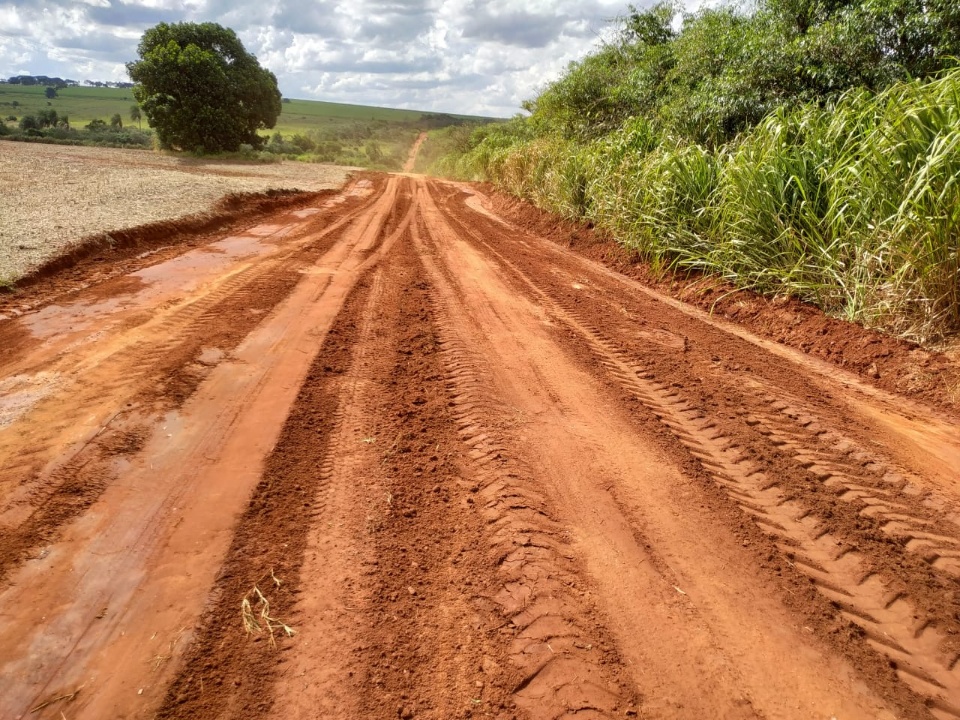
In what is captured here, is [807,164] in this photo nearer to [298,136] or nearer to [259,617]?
[259,617]

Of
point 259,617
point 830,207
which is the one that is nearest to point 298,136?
point 830,207

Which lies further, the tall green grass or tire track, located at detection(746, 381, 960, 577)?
the tall green grass

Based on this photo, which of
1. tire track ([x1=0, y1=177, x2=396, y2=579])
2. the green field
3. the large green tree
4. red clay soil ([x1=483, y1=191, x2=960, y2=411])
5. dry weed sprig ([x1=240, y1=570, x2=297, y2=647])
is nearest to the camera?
dry weed sprig ([x1=240, y1=570, x2=297, y2=647])

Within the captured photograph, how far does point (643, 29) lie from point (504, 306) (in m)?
12.2

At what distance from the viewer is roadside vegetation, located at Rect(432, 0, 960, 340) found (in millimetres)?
4230

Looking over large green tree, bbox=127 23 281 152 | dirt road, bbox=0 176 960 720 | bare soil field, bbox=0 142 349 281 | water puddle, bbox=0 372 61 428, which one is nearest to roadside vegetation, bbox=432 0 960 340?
dirt road, bbox=0 176 960 720

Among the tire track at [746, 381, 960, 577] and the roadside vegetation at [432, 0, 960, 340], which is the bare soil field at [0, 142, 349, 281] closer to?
the tire track at [746, 381, 960, 577]

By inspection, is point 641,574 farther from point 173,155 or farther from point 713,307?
point 173,155

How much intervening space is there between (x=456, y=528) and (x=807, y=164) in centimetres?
544

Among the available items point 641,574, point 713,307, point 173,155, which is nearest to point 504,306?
point 713,307

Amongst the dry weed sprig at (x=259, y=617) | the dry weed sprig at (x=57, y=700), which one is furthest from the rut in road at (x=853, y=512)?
the dry weed sprig at (x=57, y=700)

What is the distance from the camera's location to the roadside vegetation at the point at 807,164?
4230 mm

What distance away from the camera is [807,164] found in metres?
5.47

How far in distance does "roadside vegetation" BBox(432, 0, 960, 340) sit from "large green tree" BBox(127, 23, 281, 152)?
2077 centimetres
